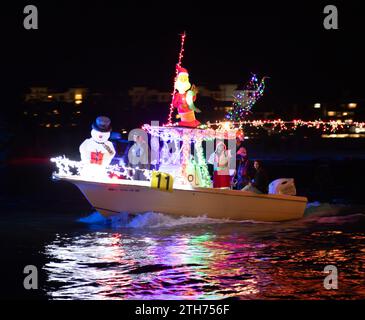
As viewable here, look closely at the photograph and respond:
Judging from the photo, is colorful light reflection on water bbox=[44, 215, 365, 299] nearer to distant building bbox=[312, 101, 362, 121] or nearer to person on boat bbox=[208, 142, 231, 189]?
person on boat bbox=[208, 142, 231, 189]

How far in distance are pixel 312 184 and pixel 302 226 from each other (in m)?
19.5

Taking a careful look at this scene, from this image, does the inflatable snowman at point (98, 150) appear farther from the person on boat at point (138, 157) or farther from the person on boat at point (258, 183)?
the person on boat at point (258, 183)

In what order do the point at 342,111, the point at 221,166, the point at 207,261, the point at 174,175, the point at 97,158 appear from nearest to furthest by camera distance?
the point at 207,261, the point at 97,158, the point at 174,175, the point at 221,166, the point at 342,111

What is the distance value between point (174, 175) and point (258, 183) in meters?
2.12

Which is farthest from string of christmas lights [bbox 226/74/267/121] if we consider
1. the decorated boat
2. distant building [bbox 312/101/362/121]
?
distant building [bbox 312/101/362/121]

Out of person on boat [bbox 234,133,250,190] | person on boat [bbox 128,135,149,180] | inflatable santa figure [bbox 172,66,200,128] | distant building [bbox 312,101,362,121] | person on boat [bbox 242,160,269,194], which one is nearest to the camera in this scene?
inflatable santa figure [bbox 172,66,200,128]

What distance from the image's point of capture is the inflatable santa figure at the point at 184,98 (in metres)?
18.1

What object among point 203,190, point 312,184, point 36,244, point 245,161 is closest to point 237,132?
point 245,161

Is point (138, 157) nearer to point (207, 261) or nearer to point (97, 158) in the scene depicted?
point (97, 158)

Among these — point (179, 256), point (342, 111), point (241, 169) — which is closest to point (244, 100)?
point (241, 169)

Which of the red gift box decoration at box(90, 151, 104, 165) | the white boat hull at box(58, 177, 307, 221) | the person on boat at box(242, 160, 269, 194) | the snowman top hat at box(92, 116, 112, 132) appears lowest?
the white boat hull at box(58, 177, 307, 221)

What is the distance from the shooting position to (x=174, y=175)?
18344mm

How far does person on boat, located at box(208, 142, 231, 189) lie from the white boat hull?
474mm

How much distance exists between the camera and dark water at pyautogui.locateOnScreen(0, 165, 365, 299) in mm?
11750
